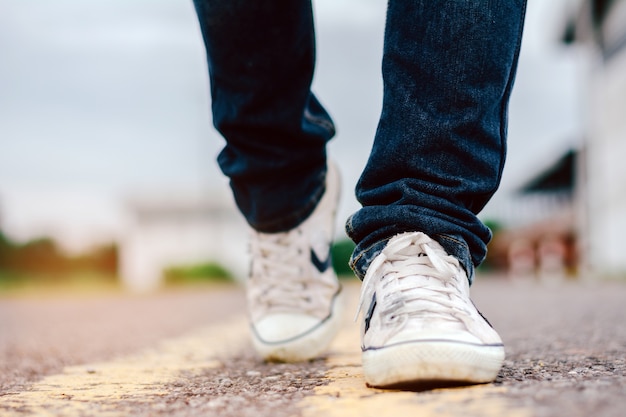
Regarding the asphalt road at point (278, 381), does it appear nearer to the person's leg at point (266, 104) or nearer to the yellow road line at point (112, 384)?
the yellow road line at point (112, 384)

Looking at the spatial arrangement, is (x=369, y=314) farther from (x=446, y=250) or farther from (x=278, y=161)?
(x=278, y=161)

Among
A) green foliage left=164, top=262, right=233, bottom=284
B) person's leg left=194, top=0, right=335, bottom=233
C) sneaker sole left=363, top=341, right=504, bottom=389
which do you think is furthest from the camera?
green foliage left=164, top=262, right=233, bottom=284

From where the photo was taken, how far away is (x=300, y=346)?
1.55 m

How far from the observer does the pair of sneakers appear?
3.28 ft

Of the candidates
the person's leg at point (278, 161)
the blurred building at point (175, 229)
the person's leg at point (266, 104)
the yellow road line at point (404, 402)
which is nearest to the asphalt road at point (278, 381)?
the yellow road line at point (404, 402)

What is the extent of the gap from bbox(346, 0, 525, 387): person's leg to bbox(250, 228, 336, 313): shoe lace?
0.42 meters

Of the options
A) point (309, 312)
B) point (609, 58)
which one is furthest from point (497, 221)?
point (309, 312)

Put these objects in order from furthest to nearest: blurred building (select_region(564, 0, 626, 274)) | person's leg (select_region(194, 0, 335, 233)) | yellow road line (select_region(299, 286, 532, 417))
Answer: blurred building (select_region(564, 0, 626, 274)), person's leg (select_region(194, 0, 335, 233)), yellow road line (select_region(299, 286, 532, 417))

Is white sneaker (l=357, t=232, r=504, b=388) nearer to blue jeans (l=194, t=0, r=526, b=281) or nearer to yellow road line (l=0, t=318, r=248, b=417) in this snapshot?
blue jeans (l=194, t=0, r=526, b=281)

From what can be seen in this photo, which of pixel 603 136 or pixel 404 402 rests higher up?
pixel 603 136

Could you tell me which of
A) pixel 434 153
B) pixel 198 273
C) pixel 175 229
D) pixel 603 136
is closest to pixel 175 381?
pixel 434 153

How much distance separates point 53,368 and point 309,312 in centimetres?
60

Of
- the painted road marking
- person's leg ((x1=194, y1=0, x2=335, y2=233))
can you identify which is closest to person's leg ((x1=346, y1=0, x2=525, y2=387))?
the painted road marking

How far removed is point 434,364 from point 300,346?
60 cm
